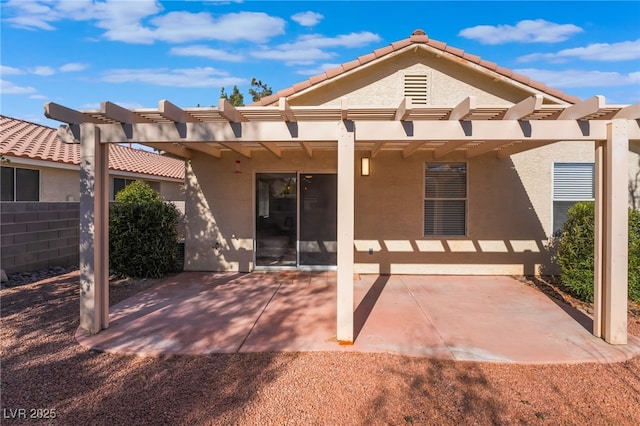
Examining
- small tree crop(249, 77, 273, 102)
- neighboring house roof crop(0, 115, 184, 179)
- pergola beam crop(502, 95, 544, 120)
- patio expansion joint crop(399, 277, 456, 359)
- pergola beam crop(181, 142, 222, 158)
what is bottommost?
patio expansion joint crop(399, 277, 456, 359)

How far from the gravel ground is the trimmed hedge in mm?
2422

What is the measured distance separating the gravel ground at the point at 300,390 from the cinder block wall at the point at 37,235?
4494 mm

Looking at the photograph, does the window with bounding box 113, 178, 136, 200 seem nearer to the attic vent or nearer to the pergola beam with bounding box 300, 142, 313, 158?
the pergola beam with bounding box 300, 142, 313, 158

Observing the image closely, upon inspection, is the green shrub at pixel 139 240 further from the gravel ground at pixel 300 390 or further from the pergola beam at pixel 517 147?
the pergola beam at pixel 517 147

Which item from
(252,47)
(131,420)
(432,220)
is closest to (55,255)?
(131,420)

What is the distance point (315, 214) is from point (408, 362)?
4968 mm

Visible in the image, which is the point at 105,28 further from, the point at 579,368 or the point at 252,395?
the point at 579,368

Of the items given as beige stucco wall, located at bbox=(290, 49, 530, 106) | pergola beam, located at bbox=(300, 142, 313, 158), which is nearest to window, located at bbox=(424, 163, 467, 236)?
beige stucco wall, located at bbox=(290, 49, 530, 106)

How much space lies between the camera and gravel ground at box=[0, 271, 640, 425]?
297 centimetres

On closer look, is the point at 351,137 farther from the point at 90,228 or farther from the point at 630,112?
the point at 90,228

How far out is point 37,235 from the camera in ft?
27.2

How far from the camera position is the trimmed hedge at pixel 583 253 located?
586 centimetres

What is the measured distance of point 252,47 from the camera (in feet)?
47.7

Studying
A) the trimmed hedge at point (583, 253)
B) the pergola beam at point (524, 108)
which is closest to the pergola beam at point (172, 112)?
the pergola beam at point (524, 108)
